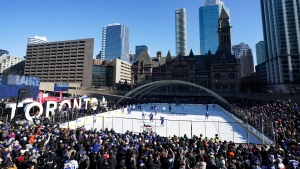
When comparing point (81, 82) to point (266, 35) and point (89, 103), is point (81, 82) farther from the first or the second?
point (266, 35)

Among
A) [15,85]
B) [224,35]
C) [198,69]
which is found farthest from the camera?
[224,35]

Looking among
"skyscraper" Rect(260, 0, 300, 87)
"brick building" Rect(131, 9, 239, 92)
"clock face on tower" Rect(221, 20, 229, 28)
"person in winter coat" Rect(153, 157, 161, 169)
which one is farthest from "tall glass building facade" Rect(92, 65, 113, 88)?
"person in winter coat" Rect(153, 157, 161, 169)

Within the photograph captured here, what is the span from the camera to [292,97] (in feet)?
114

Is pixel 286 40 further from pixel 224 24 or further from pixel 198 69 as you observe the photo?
pixel 198 69

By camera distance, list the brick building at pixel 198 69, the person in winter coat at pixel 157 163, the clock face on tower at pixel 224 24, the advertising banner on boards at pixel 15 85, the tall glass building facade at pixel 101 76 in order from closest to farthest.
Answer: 1. the person in winter coat at pixel 157 163
2. the advertising banner on boards at pixel 15 85
3. the brick building at pixel 198 69
4. the clock face on tower at pixel 224 24
5. the tall glass building facade at pixel 101 76

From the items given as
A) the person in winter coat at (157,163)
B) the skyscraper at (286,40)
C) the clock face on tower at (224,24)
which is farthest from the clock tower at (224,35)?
the person in winter coat at (157,163)

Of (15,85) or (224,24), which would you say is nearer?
(15,85)

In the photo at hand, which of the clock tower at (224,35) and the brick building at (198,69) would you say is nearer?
the brick building at (198,69)

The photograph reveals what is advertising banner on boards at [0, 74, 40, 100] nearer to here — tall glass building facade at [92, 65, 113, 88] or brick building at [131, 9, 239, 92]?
brick building at [131, 9, 239, 92]

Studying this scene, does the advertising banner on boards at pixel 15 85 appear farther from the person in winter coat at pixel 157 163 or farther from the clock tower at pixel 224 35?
the clock tower at pixel 224 35

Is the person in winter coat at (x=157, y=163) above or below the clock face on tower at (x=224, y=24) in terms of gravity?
below

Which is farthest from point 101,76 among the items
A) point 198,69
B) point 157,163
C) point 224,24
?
A: point 157,163

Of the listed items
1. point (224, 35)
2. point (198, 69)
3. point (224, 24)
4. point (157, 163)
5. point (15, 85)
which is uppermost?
point (224, 24)

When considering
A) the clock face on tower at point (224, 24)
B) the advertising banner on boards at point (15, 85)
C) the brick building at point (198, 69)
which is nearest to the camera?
the advertising banner on boards at point (15, 85)
